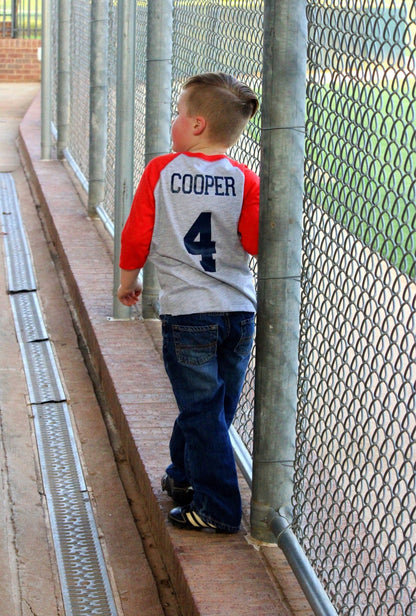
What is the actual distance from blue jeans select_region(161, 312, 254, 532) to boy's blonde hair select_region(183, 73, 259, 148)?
1.73ft

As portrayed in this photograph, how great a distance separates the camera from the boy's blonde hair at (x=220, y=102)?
9.62 ft

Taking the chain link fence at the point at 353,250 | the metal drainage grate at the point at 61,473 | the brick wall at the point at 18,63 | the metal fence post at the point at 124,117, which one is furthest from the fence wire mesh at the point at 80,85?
the brick wall at the point at 18,63

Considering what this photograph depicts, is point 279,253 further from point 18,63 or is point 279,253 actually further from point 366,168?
point 18,63

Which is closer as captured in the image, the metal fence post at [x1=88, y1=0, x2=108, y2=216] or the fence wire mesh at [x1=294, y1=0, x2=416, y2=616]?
the fence wire mesh at [x1=294, y1=0, x2=416, y2=616]

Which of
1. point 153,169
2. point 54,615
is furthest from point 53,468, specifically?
point 153,169

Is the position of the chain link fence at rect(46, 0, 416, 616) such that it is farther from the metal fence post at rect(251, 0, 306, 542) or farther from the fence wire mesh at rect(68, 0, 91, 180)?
the fence wire mesh at rect(68, 0, 91, 180)

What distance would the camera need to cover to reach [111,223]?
22.7ft

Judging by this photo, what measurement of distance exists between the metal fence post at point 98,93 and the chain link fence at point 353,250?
2128 mm

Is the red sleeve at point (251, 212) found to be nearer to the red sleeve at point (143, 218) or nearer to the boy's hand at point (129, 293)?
the red sleeve at point (143, 218)

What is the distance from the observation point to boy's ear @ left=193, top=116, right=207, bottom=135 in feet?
9.76

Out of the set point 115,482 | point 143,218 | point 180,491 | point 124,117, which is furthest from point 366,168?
point 124,117

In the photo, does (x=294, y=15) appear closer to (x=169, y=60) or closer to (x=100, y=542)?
(x=100, y=542)

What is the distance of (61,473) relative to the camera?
417 cm

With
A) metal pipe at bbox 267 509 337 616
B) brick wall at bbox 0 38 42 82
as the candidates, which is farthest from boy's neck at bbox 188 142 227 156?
brick wall at bbox 0 38 42 82
